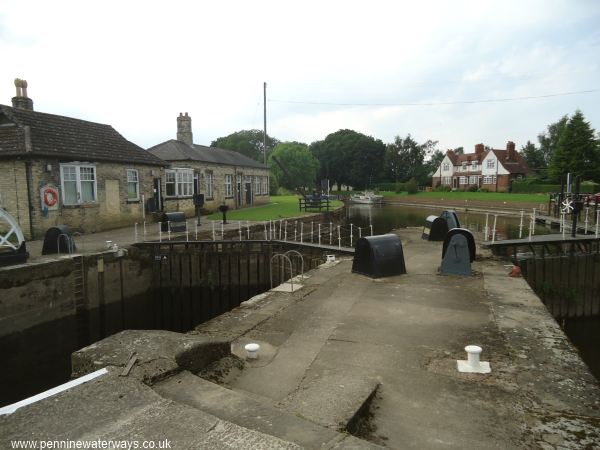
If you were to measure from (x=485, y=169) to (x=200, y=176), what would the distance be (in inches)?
2318

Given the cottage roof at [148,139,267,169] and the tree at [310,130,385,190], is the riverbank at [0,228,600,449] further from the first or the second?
the tree at [310,130,385,190]

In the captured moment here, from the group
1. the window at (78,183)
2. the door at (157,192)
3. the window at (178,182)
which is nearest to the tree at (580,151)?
the window at (178,182)

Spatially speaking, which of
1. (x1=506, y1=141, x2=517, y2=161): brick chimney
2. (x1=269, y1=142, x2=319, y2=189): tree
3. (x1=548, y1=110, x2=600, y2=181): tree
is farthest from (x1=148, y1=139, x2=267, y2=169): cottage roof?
(x1=506, y1=141, x2=517, y2=161): brick chimney

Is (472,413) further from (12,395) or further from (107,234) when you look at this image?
(107,234)

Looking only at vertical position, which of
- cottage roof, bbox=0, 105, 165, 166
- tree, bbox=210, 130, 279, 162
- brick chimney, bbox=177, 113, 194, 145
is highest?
tree, bbox=210, 130, 279, 162

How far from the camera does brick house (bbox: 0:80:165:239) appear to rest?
16.7m

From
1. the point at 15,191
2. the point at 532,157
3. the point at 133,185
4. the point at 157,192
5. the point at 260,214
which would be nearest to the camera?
the point at 15,191

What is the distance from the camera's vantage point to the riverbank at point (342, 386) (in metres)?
3.09

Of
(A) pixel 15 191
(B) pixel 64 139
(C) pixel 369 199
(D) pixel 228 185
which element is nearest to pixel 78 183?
(B) pixel 64 139

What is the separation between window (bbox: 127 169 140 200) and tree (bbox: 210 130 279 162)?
237ft

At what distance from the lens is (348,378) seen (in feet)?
15.5

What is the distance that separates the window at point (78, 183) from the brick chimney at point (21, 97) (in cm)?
576

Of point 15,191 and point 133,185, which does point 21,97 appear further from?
point 15,191

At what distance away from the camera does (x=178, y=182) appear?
27.2 meters
